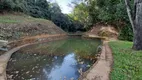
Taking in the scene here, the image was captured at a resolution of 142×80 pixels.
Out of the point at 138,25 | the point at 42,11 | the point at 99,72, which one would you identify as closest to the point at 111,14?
the point at 138,25

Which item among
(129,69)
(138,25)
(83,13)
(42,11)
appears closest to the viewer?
(129,69)

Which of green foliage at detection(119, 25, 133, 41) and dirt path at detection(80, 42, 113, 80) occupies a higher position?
green foliage at detection(119, 25, 133, 41)

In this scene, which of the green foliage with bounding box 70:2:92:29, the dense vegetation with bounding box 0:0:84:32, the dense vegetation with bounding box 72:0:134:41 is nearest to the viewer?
the dense vegetation with bounding box 72:0:134:41

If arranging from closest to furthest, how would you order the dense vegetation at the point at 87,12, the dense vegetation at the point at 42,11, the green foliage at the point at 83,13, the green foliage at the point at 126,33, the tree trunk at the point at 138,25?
the tree trunk at the point at 138,25 → the green foliage at the point at 126,33 → the dense vegetation at the point at 87,12 → the dense vegetation at the point at 42,11 → the green foliage at the point at 83,13

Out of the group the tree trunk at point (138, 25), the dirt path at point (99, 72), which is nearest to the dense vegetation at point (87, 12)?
the tree trunk at point (138, 25)

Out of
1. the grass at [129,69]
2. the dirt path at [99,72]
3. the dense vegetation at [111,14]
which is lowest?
the dirt path at [99,72]

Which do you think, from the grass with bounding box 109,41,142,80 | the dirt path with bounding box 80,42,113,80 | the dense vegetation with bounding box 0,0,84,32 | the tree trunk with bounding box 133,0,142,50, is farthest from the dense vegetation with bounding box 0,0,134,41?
the dirt path with bounding box 80,42,113,80

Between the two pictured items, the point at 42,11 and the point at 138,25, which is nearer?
the point at 138,25

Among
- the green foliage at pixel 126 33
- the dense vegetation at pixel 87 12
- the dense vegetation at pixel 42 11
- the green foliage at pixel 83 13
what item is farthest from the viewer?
the green foliage at pixel 83 13

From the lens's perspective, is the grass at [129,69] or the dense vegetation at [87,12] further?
the dense vegetation at [87,12]

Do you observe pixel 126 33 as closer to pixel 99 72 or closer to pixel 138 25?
pixel 138 25

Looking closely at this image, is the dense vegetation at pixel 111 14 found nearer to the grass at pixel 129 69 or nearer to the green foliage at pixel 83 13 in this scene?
the green foliage at pixel 83 13

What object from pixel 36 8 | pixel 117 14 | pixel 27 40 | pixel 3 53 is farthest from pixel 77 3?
pixel 3 53

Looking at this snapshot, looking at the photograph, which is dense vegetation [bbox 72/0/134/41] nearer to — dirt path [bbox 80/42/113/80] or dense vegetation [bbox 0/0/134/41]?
dense vegetation [bbox 0/0/134/41]
